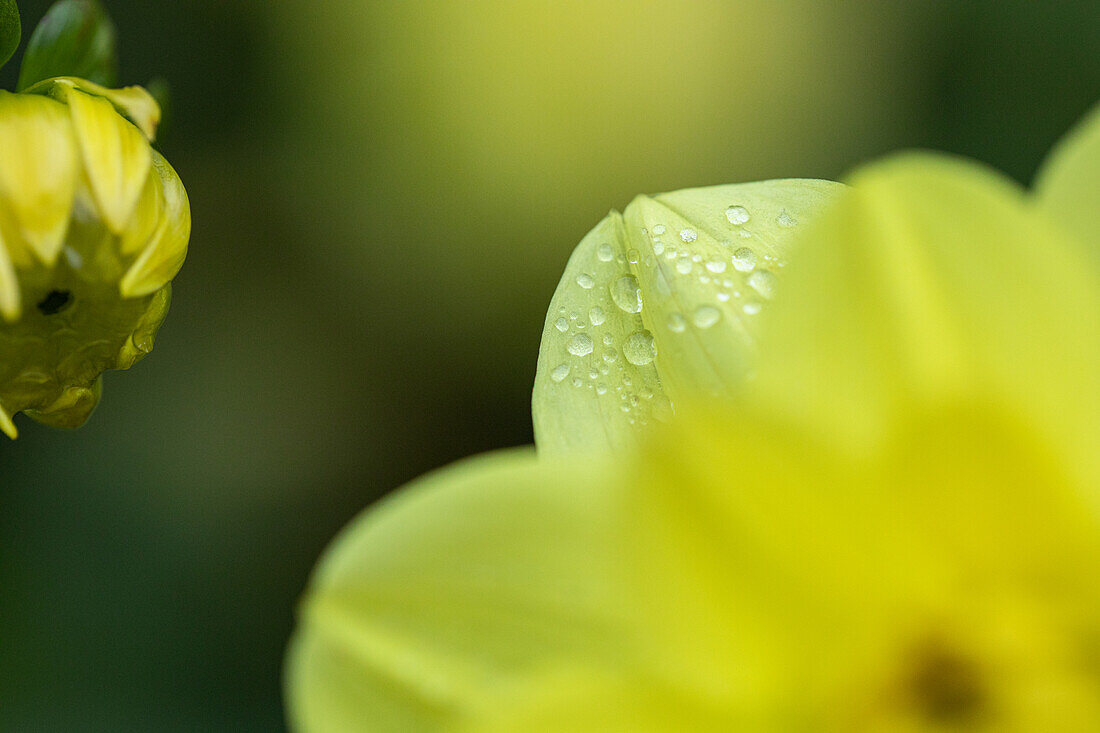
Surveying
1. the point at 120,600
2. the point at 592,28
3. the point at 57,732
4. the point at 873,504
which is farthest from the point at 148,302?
the point at 592,28

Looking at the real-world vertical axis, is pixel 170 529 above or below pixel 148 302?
below

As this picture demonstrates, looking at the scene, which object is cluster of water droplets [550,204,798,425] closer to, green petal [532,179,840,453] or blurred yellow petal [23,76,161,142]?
green petal [532,179,840,453]

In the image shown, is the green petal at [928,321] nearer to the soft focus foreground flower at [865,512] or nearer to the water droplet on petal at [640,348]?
the soft focus foreground flower at [865,512]

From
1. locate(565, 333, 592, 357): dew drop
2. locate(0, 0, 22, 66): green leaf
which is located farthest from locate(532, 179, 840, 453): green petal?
locate(0, 0, 22, 66): green leaf

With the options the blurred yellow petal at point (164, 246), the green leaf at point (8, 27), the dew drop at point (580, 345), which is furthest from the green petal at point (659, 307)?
the green leaf at point (8, 27)

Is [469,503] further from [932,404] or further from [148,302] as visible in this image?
[148,302]

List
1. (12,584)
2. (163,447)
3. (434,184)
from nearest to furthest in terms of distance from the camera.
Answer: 1. (12,584)
2. (163,447)
3. (434,184)
